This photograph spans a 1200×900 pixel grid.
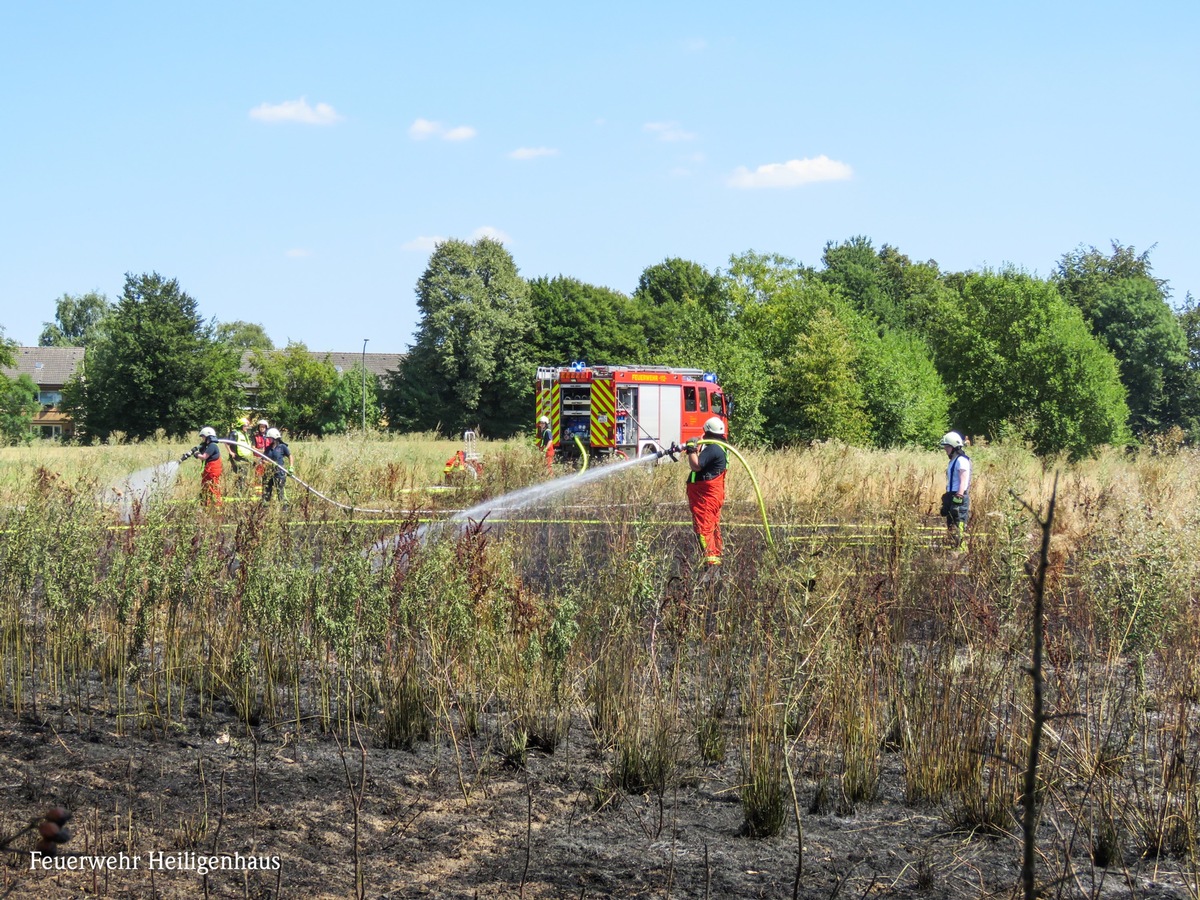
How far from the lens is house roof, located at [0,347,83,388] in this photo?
297 ft

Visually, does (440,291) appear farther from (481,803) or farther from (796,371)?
(481,803)

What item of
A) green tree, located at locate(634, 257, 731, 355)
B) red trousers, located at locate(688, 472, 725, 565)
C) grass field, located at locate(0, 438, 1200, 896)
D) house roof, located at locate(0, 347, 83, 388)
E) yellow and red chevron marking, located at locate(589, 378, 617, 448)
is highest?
green tree, located at locate(634, 257, 731, 355)

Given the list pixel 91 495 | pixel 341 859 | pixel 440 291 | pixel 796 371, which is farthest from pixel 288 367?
pixel 341 859

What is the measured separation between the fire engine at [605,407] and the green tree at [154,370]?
2580 centimetres

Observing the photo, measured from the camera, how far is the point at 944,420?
44125mm

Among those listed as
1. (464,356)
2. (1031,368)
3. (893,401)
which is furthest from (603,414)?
(464,356)

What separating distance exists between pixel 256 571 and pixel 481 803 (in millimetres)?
2124

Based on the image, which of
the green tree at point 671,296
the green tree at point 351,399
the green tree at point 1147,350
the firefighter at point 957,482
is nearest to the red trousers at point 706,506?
the firefighter at point 957,482

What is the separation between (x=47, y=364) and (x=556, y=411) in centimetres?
8117

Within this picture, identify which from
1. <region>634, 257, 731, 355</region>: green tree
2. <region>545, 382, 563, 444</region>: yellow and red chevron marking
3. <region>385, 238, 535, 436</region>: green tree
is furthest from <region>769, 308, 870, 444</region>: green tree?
<region>385, 238, 535, 436</region>: green tree

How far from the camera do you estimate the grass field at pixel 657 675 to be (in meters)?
4.20

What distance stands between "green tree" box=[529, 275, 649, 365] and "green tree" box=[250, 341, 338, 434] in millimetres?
13385

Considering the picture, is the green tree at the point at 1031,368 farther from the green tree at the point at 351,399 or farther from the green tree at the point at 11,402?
the green tree at the point at 11,402

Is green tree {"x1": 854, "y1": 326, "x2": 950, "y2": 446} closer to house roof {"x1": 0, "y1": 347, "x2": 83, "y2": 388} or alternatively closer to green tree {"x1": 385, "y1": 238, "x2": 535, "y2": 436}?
green tree {"x1": 385, "y1": 238, "x2": 535, "y2": 436}
